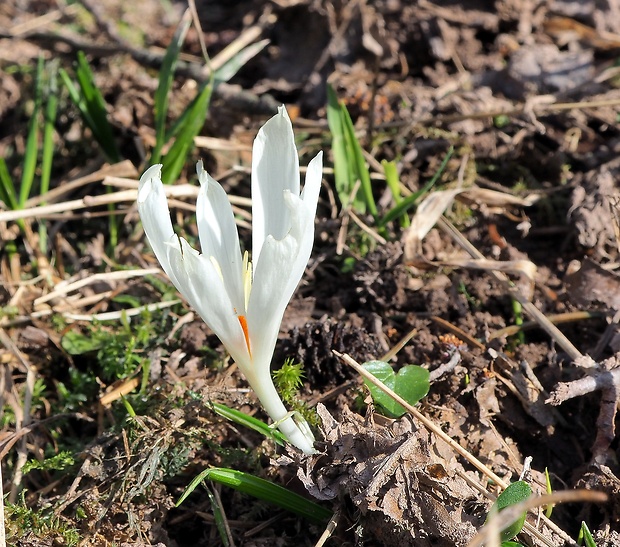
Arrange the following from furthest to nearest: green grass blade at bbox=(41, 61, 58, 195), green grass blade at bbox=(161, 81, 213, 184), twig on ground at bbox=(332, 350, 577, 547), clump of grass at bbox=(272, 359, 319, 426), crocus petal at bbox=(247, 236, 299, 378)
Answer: green grass blade at bbox=(41, 61, 58, 195)
green grass blade at bbox=(161, 81, 213, 184)
clump of grass at bbox=(272, 359, 319, 426)
twig on ground at bbox=(332, 350, 577, 547)
crocus petal at bbox=(247, 236, 299, 378)

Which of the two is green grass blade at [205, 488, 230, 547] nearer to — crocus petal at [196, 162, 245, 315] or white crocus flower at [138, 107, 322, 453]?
white crocus flower at [138, 107, 322, 453]

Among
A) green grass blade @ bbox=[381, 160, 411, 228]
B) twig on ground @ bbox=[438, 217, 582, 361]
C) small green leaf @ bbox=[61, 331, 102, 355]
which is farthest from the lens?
green grass blade @ bbox=[381, 160, 411, 228]

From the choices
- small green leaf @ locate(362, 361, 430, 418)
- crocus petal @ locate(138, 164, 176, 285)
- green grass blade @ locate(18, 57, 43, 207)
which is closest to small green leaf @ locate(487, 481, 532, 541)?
small green leaf @ locate(362, 361, 430, 418)

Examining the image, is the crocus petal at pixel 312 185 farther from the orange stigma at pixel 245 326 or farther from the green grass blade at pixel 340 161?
the green grass blade at pixel 340 161

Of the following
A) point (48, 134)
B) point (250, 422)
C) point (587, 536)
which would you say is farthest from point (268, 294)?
point (48, 134)

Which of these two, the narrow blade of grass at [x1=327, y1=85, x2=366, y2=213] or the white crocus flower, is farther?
the narrow blade of grass at [x1=327, y1=85, x2=366, y2=213]

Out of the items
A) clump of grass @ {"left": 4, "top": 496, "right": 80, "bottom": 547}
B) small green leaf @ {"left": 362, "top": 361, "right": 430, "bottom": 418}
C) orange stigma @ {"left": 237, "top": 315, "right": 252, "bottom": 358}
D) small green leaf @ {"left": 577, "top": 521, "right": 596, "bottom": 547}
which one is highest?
orange stigma @ {"left": 237, "top": 315, "right": 252, "bottom": 358}

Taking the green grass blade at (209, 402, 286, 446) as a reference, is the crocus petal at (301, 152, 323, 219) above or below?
above
